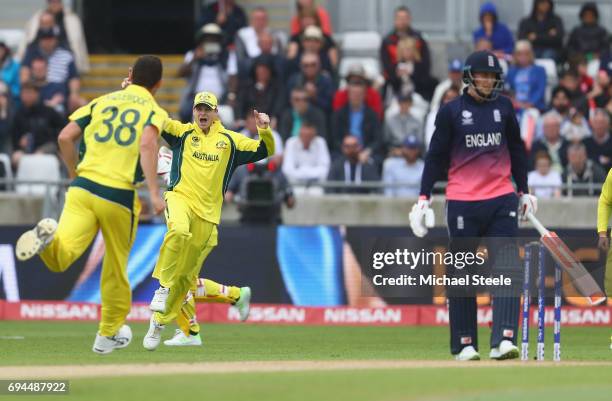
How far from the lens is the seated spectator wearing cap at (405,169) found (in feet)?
76.8

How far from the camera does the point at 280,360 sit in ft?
46.5

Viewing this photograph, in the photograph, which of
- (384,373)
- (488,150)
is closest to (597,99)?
(488,150)

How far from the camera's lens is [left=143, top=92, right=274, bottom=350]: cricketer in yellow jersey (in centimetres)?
1562

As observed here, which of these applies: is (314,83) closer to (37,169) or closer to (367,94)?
(367,94)

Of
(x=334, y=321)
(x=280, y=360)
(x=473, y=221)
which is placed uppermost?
(x=473, y=221)

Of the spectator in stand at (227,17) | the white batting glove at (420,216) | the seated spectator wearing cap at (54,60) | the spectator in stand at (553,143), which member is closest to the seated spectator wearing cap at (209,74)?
the spectator in stand at (227,17)

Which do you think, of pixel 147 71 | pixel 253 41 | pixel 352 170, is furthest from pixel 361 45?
pixel 147 71

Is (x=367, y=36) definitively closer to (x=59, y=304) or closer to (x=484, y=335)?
(x=59, y=304)

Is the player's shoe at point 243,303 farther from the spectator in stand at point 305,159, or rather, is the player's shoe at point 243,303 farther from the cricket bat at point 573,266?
the spectator in stand at point 305,159

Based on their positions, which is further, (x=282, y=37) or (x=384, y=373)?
(x=282, y=37)

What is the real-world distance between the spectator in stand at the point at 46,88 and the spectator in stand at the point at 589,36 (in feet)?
25.6

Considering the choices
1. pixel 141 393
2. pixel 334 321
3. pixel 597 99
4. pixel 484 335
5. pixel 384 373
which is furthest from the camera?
pixel 597 99

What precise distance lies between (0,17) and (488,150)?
16.2 metres

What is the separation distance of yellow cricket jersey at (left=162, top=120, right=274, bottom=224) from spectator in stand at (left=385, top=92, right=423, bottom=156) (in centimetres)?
868
